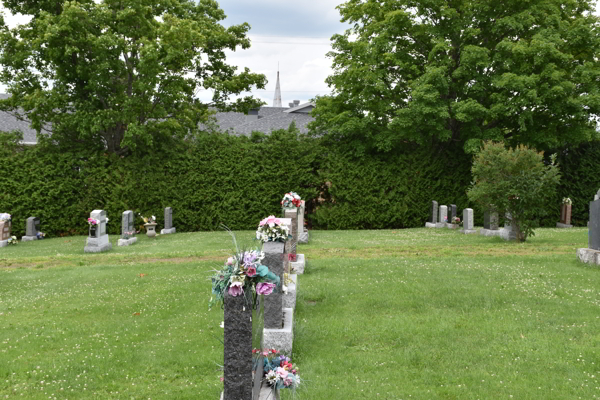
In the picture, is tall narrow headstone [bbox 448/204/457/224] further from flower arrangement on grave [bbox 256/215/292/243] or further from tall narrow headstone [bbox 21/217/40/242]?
tall narrow headstone [bbox 21/217/40/242]

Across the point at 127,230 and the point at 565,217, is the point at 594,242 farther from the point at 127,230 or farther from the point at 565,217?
the point at 127,230

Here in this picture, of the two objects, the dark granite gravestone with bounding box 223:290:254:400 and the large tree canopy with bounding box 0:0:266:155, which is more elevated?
the large tree canopy with bounding box 0:0:266:155

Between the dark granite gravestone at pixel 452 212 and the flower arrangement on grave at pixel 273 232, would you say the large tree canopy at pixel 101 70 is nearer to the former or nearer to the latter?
the dark granite gravestone at pixel 452 212

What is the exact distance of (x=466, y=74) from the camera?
21.7m

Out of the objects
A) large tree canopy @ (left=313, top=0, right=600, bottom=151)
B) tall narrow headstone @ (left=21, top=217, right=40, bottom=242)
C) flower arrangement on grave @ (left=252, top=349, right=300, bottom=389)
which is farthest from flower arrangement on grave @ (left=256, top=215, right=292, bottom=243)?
tall narrow headstone @ (left=21, top=217, right=40, bottom=242)

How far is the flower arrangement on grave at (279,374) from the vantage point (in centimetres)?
507

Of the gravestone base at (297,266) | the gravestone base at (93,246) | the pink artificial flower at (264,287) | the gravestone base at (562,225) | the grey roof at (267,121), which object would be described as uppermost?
the grey roof at (267,121)

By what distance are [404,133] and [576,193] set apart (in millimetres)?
9786

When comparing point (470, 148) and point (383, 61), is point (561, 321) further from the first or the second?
point (383, 61)

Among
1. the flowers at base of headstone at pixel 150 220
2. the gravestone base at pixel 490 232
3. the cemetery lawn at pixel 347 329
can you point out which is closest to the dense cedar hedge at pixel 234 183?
the flowers at base of headstone at pixel 150 220

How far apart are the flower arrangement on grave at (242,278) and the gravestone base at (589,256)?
30.6 feet

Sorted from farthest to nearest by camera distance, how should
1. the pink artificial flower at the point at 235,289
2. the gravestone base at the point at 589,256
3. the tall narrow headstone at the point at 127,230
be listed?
1. the tall narrow headstone at the point at 127,230
2. the gravestone base at the point at 589,256
3. the pink artificial flower at the point at 235,289

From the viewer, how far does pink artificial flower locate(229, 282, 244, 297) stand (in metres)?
4.15

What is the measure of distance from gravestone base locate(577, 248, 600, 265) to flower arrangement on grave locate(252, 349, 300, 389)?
8.65 m
